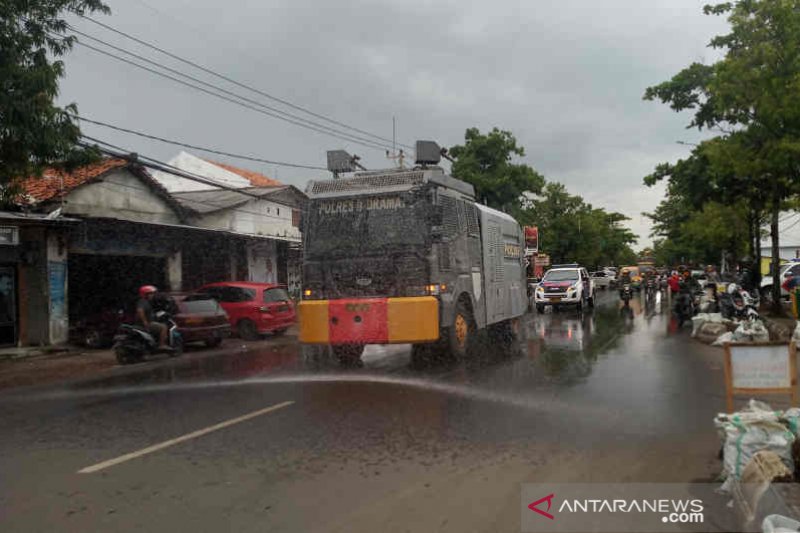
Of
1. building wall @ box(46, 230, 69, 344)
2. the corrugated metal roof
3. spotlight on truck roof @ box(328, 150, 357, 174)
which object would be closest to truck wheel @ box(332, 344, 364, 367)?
spotlight on truck roof @ box(328, 150, 357, 174)

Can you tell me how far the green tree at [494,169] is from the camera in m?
38.5

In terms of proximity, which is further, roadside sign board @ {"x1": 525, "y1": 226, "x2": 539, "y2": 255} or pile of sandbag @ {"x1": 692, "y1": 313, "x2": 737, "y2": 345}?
roadside sign board @ {"x1": 525, "y1": 226, "x2": 539, "y2": 255}

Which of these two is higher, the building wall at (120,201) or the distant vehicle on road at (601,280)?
the building wall at (120,201)

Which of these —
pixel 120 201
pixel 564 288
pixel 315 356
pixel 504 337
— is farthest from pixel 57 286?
pixel 564 288

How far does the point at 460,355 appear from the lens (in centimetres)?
1146

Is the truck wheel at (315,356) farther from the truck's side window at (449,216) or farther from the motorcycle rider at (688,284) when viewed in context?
the motorcycle rider at (688,284)

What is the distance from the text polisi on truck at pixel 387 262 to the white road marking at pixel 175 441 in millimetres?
2874

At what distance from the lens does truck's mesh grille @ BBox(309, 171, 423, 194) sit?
11.0 m

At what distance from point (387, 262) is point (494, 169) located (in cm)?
2985

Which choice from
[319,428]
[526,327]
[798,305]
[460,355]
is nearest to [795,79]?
[798,305]

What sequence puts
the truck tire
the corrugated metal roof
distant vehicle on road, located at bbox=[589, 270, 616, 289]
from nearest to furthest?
the truck tire → the corrugated metal roof → distant vehicle on road, located at bbox=[589, 270, 616, 289]

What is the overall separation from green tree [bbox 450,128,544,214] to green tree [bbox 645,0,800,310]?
19.7 metres

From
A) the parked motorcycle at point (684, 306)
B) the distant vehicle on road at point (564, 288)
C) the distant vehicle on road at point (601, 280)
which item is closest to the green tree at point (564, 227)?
the distant vehicle on road at point (601, 280)

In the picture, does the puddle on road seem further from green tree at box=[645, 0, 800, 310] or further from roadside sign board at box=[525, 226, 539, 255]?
roadside sign board at box=[525, 226, 539, 255]
